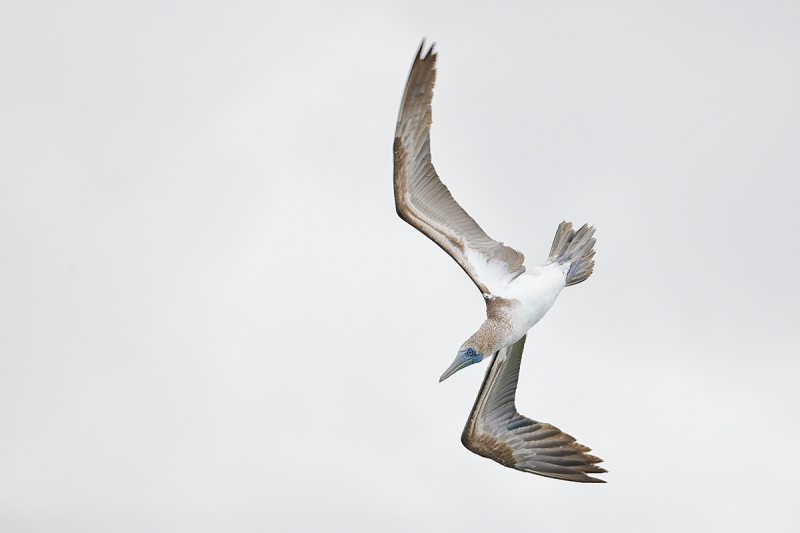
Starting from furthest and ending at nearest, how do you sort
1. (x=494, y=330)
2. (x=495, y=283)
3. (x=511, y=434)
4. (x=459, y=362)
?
(x=511, y=434) → (x=495, y=283) → (x=494, y=330) → (x=459, y=362)

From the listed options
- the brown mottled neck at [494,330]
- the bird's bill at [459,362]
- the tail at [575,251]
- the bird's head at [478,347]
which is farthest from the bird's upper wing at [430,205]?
the bird's bill at [459,362]

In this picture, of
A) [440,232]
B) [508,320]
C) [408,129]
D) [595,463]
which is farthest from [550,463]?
[408,129]

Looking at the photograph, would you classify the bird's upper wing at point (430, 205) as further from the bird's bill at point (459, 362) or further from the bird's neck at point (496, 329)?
the bird's bill at point (459, 362)

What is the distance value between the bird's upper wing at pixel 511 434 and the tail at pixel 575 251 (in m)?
1.76

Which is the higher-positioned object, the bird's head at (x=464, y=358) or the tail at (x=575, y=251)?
the tail at (x=575, y=251)

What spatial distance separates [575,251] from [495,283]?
6.80 ft

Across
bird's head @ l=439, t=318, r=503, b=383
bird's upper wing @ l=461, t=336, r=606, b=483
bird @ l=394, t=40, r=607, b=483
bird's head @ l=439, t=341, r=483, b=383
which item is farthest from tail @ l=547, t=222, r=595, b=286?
bird's head @ l=439, t=341, r=483, b=383

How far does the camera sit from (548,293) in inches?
880

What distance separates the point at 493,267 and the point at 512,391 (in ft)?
9.76

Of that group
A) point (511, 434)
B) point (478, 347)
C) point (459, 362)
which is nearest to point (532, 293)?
point (478, 347)

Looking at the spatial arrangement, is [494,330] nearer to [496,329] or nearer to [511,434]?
[496,329]

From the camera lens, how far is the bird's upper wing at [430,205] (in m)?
21.3

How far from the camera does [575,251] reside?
23391 mm

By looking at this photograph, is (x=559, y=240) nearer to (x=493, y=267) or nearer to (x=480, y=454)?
(x=493, y=267)
